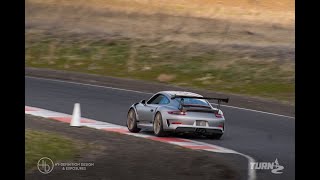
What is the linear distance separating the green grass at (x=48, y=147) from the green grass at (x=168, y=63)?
1458 cm

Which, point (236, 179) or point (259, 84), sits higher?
point (259, 84)

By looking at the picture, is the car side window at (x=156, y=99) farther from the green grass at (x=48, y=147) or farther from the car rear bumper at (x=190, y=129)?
the green grass at (x=48, y=147)

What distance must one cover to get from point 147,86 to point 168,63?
35.3 feet

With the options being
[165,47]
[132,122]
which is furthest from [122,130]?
[165,47]

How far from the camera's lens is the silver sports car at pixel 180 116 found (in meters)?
18.0

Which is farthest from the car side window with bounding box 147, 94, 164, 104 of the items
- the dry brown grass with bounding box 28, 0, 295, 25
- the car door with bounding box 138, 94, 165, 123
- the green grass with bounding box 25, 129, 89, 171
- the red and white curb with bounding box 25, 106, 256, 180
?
the dry brown grass with bounding box 28, 0, 295, 25

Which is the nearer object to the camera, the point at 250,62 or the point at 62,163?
the point at 62,163

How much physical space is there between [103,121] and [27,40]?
29.2 meters
